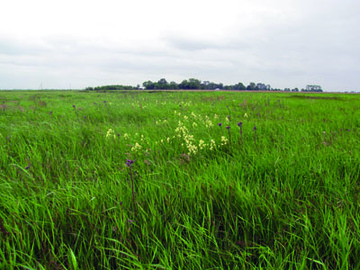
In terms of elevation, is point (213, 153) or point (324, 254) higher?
point (213, 153)

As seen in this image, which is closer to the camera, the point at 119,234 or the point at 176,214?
the point at 119,234

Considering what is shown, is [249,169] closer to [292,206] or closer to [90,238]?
[292,206]

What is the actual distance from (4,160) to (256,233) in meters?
3.26

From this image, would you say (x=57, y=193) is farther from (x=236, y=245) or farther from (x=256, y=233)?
(x=256, y=233)

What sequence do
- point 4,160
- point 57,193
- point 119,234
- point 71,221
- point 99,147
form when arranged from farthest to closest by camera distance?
point 99,147, point 4,160, point 57,193, point 71,221, point 119,234

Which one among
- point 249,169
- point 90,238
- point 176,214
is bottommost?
point 90,238

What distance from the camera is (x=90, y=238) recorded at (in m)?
1.38

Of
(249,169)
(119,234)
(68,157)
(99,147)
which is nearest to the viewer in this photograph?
(119,234)

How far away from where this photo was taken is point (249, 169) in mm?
2250

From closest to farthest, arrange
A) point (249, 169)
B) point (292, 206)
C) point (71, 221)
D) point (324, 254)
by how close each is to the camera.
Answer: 1. point (324, 254)
2. point (71, 221)
3. point (292, 206)
4. point (249, 169)

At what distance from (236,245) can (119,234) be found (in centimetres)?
83

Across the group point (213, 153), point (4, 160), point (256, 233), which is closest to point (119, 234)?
point (256, 233)

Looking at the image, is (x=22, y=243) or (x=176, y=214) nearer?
(x=22, y=243)

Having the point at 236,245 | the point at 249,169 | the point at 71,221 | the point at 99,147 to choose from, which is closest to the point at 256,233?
the point at 236,245
